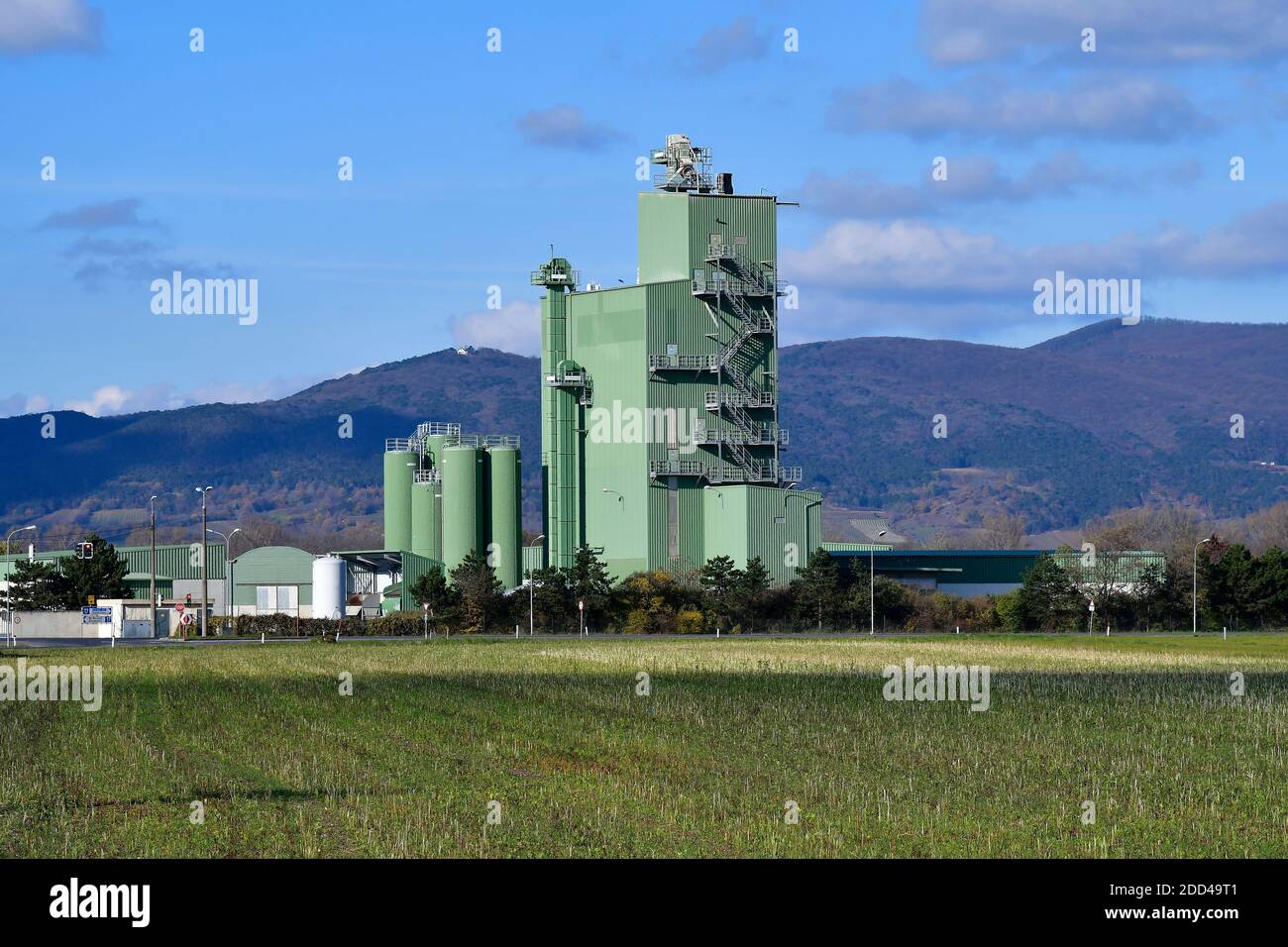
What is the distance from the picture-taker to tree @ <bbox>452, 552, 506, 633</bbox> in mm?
107188

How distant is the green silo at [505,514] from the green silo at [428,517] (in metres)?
7.63

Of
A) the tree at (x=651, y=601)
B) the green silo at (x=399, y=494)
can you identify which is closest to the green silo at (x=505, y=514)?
the green silo at (x=399, y=494)

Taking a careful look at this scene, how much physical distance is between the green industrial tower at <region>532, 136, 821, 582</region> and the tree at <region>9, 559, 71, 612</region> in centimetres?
3261

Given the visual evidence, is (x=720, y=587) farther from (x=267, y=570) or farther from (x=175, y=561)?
(x=175, y=561)

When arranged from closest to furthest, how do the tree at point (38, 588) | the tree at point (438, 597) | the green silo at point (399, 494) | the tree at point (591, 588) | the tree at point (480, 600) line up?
the tree at point (591, 588) → the tree at point (480, 600) → the tree at point (438, 597) → the tree at point (38, 588) → the green silo at point (399, 494)

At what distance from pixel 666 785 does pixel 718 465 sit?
289 ft

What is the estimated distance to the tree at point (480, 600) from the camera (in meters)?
107

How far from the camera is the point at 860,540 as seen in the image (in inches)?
7308

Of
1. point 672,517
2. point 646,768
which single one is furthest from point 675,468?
point 646,768

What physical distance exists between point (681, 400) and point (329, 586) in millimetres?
25566

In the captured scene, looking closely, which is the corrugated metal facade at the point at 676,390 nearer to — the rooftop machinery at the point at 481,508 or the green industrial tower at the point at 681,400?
the green industrial tower at the point at 681,400

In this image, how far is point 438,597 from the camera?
108 meters
